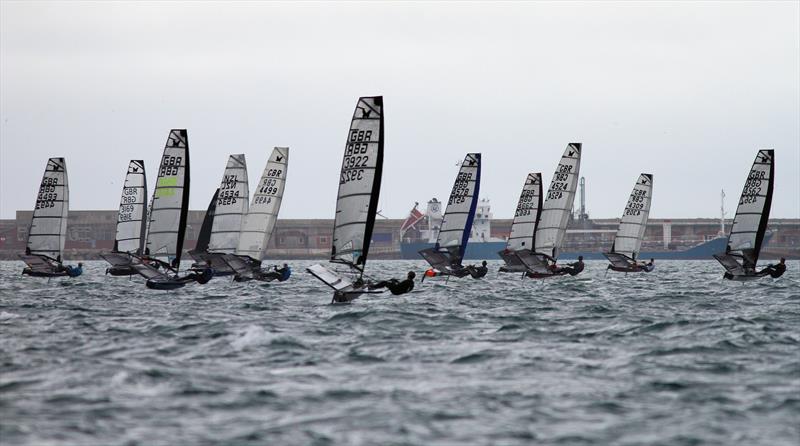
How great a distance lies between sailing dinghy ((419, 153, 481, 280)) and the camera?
47.2 meters

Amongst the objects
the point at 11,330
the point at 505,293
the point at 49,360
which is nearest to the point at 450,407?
the point at 49,360

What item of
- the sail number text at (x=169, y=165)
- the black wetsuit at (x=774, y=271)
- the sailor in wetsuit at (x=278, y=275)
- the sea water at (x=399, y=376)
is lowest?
the sea water at (x=399, y=376)

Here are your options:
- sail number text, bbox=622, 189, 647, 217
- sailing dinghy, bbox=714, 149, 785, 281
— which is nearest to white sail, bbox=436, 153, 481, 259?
sailing dinghy, bbox=714, 149, 785, 281

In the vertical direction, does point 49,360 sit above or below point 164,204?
below

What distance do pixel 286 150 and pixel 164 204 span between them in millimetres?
8524

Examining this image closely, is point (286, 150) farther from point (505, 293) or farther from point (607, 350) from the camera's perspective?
point (607, 350)

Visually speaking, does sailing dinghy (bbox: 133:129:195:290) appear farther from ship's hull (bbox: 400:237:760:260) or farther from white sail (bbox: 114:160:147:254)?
ship's hull (bbox: 400:237:760:260)

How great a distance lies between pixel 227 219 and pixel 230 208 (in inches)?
28.0

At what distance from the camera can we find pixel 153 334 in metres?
21.8

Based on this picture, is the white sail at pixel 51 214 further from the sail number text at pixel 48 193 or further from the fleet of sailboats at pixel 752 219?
the fleet of sailboats at pixel 752 219

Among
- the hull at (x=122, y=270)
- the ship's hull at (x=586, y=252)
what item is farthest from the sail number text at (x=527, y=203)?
the ship's hull at (x=586, y=252)

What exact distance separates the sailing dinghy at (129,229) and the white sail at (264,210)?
4.30 m

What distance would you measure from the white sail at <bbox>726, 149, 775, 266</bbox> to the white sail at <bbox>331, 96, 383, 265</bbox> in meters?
22.6

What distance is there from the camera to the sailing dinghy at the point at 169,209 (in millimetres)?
39781
